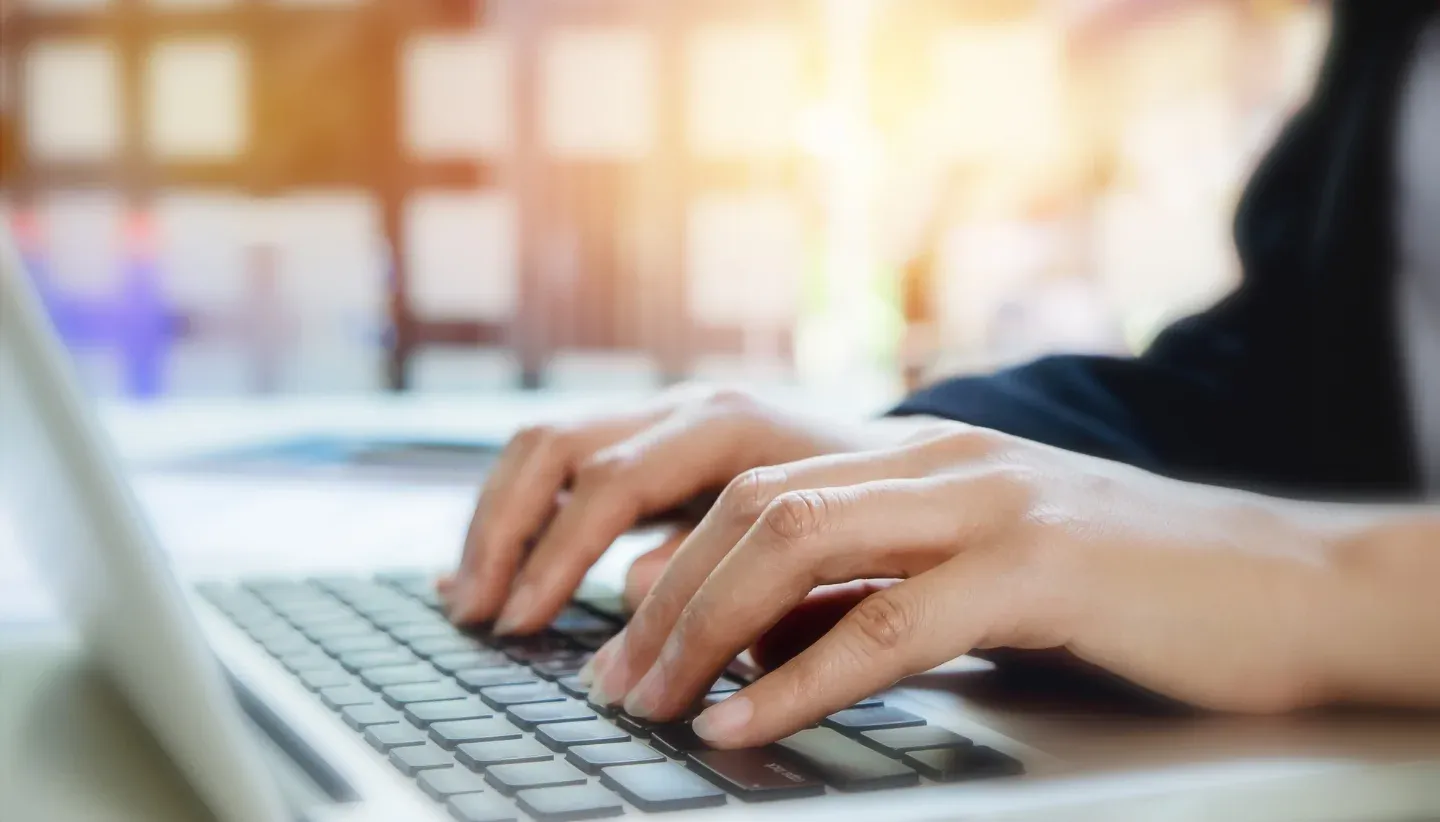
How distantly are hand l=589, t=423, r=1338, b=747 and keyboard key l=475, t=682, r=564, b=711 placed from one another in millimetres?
15

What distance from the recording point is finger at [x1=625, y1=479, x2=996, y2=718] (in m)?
0.35

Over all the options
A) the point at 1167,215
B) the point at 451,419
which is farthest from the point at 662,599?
the point at 1167,215

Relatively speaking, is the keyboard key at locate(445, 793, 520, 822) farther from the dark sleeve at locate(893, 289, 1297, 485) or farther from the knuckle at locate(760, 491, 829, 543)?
the dark sleeve at locate(893, 289, 1297, 485)

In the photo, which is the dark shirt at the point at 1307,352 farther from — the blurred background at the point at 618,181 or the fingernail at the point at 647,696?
the blurred background at the point at 618,181

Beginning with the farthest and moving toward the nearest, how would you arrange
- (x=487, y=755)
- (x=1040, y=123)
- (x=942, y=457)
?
(x=1040, y=123), (x=942, y=457), (x=487, y=755)

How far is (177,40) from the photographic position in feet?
4.43

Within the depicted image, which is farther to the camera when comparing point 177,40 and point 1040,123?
point 1040,123

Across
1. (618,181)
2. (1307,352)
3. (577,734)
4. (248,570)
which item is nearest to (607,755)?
(577,734)

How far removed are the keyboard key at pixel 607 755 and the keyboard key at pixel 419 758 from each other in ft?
0.10

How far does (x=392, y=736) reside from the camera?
32 cm

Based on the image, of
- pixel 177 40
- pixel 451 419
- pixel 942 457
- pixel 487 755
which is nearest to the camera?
pixel 487 755

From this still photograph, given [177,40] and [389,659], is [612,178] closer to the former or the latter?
[177,40]

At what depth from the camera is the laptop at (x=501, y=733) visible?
8.4 inches

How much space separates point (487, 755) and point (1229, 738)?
19 cm
